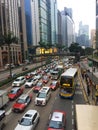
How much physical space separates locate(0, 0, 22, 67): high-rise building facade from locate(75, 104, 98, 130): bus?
89.0 metres

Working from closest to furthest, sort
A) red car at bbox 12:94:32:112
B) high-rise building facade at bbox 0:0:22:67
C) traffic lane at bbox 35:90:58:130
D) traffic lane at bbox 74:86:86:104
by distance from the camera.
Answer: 1. traffic lane at bbox 35:90:58:130
2. red car at bbox 12:94:32:112
3. traffic lane at bbox 74:86:86:104
4. high-rise building facade at bbox 0:0:22:67

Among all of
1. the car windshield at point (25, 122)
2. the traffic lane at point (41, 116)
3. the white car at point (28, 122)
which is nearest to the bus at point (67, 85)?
the traffic lane at point (41, 116)

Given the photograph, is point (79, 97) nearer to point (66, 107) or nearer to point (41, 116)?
point (66, 107)

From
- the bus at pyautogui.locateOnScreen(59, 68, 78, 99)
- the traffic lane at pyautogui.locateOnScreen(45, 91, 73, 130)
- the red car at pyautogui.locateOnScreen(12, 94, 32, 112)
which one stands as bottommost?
the traffic lane at pyautogui.locateOnScreen(45, 91, 73, 130)

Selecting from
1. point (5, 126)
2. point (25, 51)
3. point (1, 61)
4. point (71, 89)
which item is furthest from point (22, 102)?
point (25, 51)

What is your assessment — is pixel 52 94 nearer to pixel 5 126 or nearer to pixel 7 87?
pixel 7 87

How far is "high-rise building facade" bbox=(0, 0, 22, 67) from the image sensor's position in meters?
111

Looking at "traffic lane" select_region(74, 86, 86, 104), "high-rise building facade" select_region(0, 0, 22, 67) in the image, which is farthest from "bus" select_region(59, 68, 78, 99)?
"high-rise building facade" select_region(0, 0, 22, 67)

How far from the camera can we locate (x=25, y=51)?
488 feet

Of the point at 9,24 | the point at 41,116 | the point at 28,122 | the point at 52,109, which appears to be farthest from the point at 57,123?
the point at 9,24

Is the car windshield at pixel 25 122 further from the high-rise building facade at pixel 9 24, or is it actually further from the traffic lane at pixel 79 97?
the high-rise building facade at pixel 9 24

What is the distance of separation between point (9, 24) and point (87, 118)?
11300cm

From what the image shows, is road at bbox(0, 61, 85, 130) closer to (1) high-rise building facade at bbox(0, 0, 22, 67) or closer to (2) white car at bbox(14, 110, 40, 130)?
(2) white car at bbox(14, 110, 40, 130)

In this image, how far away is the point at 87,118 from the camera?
55.7ft
